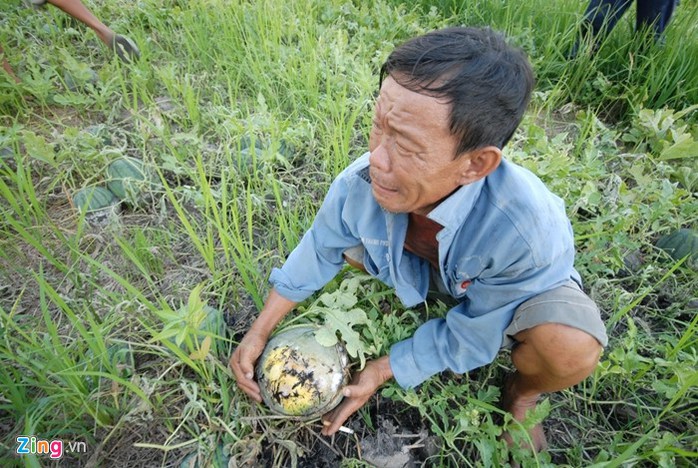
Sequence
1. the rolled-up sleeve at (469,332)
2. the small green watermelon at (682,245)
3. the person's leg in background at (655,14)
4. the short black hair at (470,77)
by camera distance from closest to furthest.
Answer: the short black hair at (470,77) → the rolled-up sleeve at (469,332) → the small green watermelon at (682,245) → the person's leg in background at (655,14)

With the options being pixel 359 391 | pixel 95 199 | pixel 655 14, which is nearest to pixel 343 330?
pixel 359 391

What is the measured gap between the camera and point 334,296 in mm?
1647

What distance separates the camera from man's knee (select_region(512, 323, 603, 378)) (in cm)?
125

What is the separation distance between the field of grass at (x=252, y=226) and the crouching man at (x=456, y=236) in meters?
0.13

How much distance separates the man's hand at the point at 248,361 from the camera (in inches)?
59.3

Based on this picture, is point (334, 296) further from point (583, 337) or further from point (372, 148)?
point (583, 337)

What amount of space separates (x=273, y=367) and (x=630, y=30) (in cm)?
352

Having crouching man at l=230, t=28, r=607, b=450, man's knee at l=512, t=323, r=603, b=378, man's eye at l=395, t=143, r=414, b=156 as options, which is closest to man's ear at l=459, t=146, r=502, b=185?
crouching man at l=230, t=28, r=607, b=450

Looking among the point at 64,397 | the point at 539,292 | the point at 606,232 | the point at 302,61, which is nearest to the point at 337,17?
the point at 302,61

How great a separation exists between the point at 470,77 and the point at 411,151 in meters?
0.22

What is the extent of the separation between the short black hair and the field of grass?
0.82 m

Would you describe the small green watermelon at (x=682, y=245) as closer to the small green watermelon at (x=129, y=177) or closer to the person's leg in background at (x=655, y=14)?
the person's leg in background at (x=655, y=14)

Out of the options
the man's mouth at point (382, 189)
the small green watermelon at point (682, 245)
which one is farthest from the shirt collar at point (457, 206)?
the small green watermelon at point (682, 245)

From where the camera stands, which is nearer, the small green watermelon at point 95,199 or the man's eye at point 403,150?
the man's eye at point 403,150
